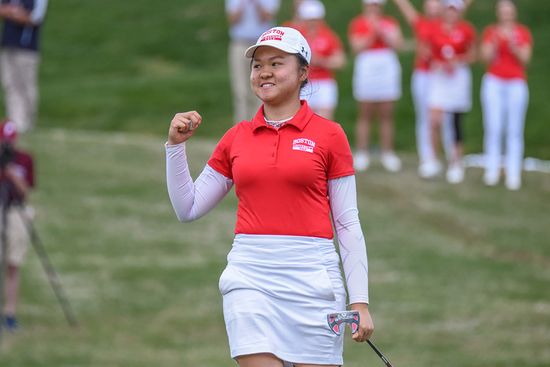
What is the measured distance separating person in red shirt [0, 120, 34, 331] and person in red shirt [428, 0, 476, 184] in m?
6.30

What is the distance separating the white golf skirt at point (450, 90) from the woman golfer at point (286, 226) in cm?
1146

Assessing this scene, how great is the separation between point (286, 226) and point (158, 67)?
25.9 meters

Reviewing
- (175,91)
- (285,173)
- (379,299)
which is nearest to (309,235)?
(285,173)

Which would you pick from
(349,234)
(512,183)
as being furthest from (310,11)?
(349,234)

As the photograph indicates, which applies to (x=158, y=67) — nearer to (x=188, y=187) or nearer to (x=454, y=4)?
(x=454, y=4)

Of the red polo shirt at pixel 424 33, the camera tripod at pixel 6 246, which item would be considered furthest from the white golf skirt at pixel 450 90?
the camera tripod at pixel 6 246

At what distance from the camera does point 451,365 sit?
1169 centimetres

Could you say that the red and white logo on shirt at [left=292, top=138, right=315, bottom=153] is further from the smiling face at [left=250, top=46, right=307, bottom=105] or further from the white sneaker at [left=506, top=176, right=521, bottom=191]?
the white sneaker at [left=506, top=176, right=521, bottom=191]

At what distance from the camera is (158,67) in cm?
3122

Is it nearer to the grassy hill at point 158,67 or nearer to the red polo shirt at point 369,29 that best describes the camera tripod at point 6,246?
the red polo shirt at point 369,29

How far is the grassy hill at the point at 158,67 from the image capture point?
26062mm

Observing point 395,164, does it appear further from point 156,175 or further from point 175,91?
point 175,91

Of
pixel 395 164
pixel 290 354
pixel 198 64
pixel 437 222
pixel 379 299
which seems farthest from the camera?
pixel 198 64

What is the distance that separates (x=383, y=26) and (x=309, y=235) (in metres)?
12.1
